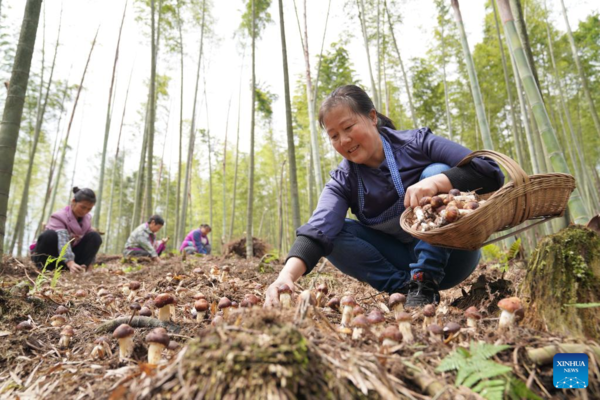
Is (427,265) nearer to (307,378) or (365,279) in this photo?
(365,279)

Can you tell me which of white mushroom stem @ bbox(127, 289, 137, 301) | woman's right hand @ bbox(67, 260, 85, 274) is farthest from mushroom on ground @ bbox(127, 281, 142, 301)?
woman's right hand @ bbox(67, 260, 85, 274)

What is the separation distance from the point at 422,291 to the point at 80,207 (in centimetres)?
487

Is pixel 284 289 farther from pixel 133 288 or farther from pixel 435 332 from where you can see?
pixel 133 288

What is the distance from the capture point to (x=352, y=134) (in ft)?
6.86

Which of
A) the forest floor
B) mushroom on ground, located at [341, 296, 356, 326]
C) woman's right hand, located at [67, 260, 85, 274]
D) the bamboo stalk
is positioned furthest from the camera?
woman's right hand, located at [67, 260, 85, 274]

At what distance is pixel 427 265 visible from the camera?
1.98m

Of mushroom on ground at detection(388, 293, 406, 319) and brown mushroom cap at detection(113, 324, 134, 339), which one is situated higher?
mushroom on ground at detection(388, 293, 406, 319)

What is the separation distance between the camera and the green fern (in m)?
0.85

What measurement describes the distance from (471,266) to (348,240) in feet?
2.83

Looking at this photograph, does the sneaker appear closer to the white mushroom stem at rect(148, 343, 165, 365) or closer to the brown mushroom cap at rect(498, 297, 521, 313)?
the brown mushroom cap at rect(498, 297, 521, 313)

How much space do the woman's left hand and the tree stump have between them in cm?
56

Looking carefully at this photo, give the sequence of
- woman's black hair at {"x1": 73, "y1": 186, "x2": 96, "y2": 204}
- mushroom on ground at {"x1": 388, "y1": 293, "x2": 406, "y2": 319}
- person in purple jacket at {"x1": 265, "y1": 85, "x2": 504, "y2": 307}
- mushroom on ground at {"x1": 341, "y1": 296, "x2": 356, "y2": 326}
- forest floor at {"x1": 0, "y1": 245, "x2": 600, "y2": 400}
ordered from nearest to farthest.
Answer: forest floor at {"x1": 0, "y1": 245, "x2": 600, "y2": 400}
mushroom on ground at {"x1": 341, "y1": 296, "x2": 356, "y2": 326}
mushroom on ground at {"x1": 388, "y1": 293, "x2": 406, "y2": 319}
person in purple jacket at {"x1": 265, "y1": 85, "x2": 504, "y2": 307}
woman's black hair at {"x1": 73, "y1": 186, "x2": 96, "y2": 204}

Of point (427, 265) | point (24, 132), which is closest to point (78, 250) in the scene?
point (427, 265)

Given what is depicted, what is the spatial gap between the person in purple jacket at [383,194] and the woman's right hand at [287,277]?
24mm
